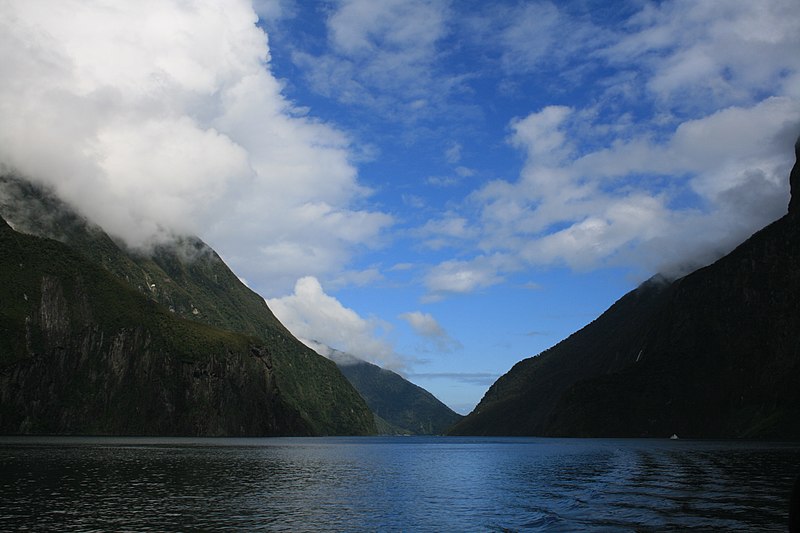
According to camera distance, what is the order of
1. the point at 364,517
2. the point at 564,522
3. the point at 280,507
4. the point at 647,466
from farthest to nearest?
the point at 647,466 → the point at 280,507 → the point at 364,517 → the point at 564,522

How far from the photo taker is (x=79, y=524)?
42.0 m

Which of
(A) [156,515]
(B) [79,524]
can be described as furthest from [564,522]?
(B) [79,524]

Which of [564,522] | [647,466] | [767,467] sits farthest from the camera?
[647,466]

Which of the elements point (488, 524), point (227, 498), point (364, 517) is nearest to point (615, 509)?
point (488, 524)

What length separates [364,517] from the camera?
4862cm

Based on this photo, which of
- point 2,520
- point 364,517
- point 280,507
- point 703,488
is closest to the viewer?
point 2,520

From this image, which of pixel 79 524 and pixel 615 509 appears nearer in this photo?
pixel 79 524

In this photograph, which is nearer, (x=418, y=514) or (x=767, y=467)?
(x=418, y=514)

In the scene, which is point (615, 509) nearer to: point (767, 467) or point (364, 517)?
point (364, 517)

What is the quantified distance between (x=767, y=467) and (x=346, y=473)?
2251 inches

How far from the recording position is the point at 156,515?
46.8 m

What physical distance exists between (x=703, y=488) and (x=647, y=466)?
120 ft

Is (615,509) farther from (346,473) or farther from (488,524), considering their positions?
(346,473)

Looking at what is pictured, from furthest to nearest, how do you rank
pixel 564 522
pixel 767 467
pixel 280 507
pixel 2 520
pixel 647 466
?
pixel 647 466
pixel 767 467
pixel 280 507
pixel 564 522
pixel 2 520
